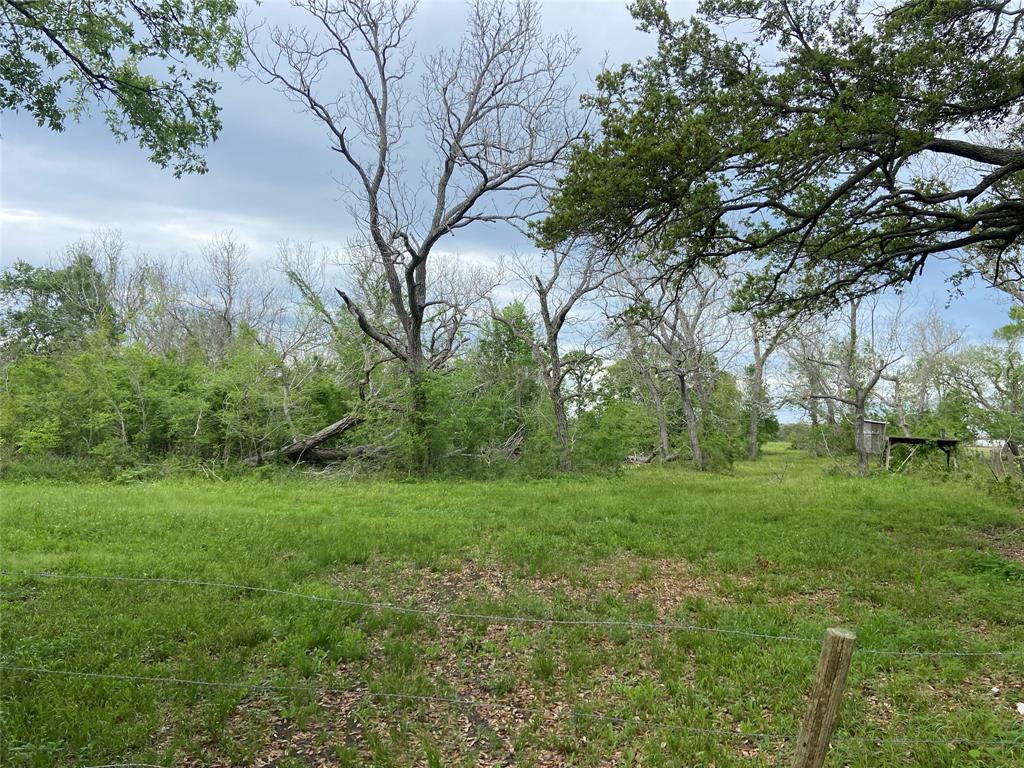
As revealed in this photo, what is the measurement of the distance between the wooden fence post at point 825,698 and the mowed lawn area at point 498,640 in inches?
44.9

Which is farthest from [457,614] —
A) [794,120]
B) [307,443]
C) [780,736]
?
[307,443]

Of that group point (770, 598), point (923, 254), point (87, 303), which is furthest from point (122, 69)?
point (87, 303)

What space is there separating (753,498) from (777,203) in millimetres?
7083

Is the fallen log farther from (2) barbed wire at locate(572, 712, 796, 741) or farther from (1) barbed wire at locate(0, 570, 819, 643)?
(2) barbed wire at locate(572, 712, 796, 741)

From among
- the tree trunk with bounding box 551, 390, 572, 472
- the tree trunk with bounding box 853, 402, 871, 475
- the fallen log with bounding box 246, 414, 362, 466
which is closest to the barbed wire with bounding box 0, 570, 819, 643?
the fallen log with bounding box 246, 414, 362, 466

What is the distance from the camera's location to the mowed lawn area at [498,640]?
139 inches

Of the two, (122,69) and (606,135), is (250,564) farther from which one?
(606,135)

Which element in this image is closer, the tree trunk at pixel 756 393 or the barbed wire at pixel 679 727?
the barbed wire at pixel 679 727

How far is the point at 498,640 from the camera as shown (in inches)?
199

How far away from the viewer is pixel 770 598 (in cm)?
605

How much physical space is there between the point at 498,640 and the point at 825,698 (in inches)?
130

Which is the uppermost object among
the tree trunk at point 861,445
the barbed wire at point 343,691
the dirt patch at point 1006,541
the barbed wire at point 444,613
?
the tree trunk at point 861,445

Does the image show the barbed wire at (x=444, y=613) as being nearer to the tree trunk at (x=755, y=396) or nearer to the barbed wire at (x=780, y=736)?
the barbed wire at (x=780, y=736)

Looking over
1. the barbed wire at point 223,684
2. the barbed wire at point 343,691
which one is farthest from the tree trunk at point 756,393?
the barbed wire at point 223,684
